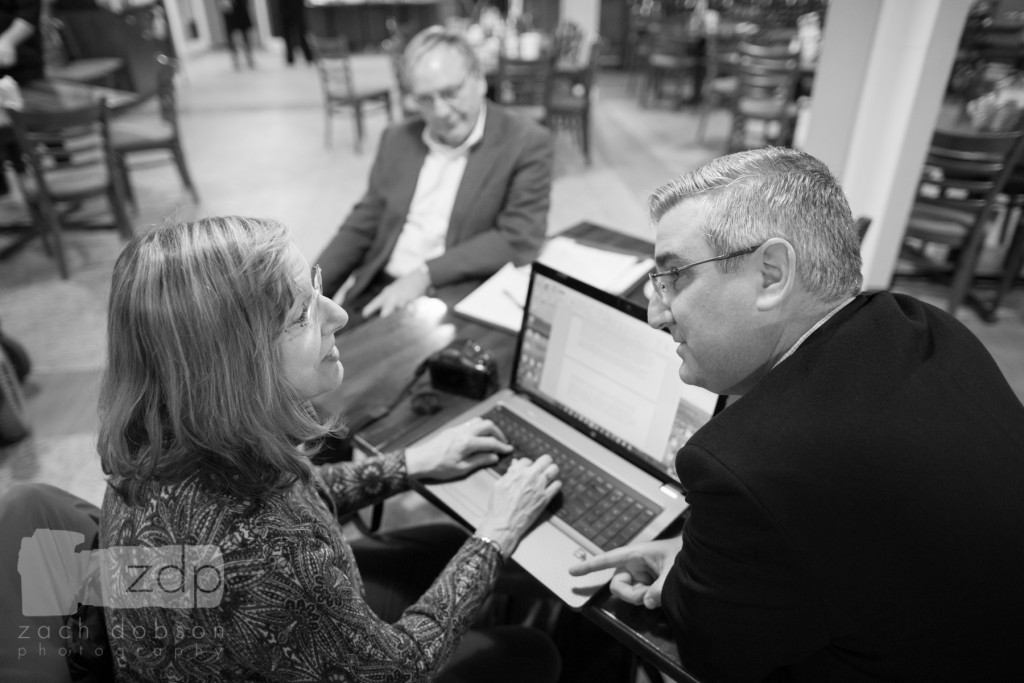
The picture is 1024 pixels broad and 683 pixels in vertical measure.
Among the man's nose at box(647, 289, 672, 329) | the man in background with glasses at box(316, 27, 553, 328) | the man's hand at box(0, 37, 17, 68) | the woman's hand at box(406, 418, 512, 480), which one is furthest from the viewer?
the man's hand at box(0, 37, 17, 68)

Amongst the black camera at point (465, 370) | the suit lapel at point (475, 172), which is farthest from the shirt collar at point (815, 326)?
the suit lapel at point (475, 172)

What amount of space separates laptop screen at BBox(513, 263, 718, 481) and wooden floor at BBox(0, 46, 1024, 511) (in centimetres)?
55

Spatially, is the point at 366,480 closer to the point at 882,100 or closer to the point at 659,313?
the point at 659,313

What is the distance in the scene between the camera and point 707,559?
81 centimetres

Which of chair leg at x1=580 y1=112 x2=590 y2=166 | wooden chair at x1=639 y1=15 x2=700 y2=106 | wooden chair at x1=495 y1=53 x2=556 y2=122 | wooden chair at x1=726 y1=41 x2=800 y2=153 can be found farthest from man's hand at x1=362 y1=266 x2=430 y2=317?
wooden chair at x1=639 y1=15 x2=700 y2=106

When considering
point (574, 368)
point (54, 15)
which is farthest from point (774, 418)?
point (54, 15)

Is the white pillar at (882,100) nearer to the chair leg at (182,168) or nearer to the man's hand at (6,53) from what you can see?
the chair leg at (182,168)

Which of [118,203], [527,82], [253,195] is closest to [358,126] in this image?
[253,195]

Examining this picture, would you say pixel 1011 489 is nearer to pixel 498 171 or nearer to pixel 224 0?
pixel 498 171

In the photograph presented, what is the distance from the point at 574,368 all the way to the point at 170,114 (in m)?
4.14

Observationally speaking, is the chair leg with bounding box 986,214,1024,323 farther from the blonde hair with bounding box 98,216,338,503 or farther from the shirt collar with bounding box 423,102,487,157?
the blonde hair with bounding box 98,216,338,503

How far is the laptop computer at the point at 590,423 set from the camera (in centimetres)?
110

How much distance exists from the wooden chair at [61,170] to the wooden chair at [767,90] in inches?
166

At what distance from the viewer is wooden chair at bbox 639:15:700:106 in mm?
6875
